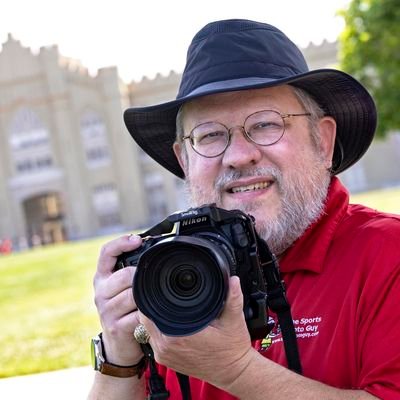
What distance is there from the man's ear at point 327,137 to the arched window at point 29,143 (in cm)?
4631

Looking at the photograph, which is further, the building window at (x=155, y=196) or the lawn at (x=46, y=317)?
the building window at (x=155, y=196)

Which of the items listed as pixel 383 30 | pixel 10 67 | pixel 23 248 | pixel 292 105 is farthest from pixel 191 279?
pixel 10 67

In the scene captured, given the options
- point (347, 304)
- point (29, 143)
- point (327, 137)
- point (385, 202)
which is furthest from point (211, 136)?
point (29, 143)

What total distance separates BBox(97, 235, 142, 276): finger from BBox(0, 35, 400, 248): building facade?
4437 centimetres

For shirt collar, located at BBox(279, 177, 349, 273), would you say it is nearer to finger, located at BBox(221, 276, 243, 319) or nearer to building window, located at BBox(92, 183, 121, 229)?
finger, located at BBox(221, 276, 243, 319)

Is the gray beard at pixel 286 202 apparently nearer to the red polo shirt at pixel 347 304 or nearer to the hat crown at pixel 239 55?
the red polo shirt at pixel 347 304

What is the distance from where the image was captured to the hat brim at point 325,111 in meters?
1.91

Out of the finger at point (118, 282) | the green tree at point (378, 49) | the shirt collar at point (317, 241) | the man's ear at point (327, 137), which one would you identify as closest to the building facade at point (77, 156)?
the green tree at point (378, 49)

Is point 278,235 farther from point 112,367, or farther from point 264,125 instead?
point 112,367

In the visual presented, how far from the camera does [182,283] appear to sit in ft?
4.91

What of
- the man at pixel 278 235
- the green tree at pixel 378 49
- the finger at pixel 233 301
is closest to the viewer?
the finger at pixel 233 301

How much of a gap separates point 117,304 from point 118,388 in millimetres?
332

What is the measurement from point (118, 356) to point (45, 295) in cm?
1267

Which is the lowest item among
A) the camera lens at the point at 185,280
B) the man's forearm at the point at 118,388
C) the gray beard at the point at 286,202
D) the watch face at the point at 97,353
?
the man's forearm at the point at 118,388
